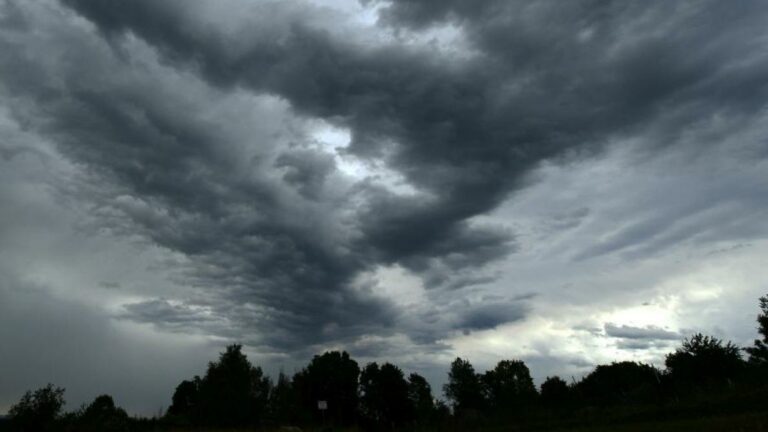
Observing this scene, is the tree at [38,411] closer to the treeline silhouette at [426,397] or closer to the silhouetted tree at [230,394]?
the treeline silhouette at [426,397]

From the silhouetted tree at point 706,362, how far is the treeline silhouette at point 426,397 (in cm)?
15

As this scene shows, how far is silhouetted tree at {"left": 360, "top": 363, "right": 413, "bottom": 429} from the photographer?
116 metres

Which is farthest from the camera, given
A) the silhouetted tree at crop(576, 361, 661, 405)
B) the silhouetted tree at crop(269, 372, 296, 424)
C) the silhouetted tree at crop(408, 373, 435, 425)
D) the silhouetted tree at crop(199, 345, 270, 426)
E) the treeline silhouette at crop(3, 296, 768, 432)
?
the silhouetted tree at crop(408, 373, 435, 425)

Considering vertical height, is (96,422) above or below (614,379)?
below

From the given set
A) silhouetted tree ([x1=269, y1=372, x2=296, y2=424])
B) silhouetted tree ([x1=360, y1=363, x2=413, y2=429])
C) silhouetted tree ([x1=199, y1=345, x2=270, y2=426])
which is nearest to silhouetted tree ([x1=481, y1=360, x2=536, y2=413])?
silhouetted tree ([x1=360, y1=363, x2=413, y2=429])

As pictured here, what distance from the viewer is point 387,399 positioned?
117 meters

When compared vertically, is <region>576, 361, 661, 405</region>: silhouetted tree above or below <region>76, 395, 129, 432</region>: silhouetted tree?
above

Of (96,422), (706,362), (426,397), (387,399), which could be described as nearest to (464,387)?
(426,397)

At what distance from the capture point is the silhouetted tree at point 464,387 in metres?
141

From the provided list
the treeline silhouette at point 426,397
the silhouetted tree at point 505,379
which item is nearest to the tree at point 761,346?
the treeline silhouette at point 426,397

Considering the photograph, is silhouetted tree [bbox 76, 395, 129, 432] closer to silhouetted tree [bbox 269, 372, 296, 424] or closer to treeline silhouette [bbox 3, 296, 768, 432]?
treeline silhouette [bbox 3, 296, 768, 432]

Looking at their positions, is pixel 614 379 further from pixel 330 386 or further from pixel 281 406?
pixel 281 406

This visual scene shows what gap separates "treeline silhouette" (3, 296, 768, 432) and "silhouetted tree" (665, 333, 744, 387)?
0.15 metres

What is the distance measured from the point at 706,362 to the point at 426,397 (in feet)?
261
